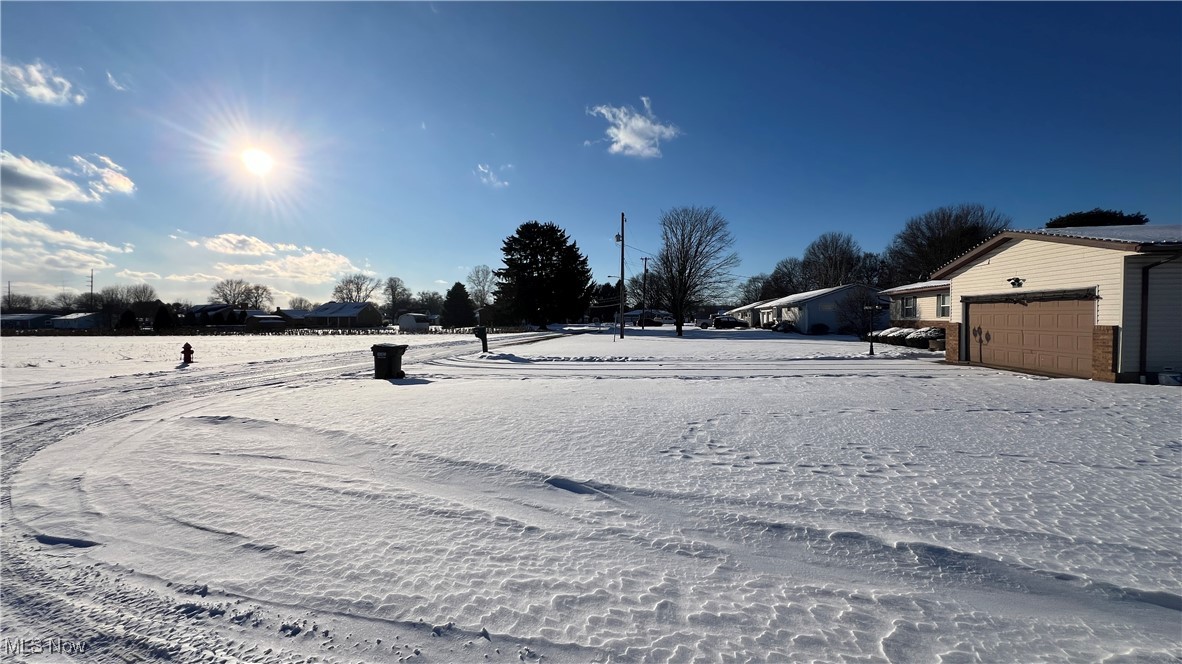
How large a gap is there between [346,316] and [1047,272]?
75.9 metres

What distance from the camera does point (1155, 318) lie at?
34.4ft

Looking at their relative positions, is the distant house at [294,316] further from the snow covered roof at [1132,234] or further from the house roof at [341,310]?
the snow covered roof at [1132,234]

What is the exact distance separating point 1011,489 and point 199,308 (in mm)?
95522

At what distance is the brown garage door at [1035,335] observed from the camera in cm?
1151

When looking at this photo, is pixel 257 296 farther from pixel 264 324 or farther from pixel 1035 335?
pixel 1035 335

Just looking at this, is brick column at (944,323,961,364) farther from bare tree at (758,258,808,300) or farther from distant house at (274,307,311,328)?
distant house at (274,307,311,328)

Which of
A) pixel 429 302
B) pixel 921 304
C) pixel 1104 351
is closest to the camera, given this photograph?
pixel 1104 351

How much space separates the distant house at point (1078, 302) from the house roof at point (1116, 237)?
0.7 inches

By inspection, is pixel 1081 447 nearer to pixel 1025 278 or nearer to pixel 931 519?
pixel 931 519

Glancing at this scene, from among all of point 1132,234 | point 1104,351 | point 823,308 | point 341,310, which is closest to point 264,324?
point 341,310

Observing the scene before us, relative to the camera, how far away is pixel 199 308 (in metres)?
72.9

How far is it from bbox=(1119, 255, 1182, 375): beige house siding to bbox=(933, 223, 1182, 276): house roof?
0.38 m

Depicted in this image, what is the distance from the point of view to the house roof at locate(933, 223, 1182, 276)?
1006 cm

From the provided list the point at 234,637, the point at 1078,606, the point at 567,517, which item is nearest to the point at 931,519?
the point at 1078,606
